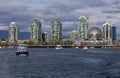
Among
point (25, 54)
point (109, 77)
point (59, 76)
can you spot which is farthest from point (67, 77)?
point (25, 54)

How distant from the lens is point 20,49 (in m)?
200

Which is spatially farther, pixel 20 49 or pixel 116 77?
pixel 20 49

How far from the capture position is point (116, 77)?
3406 inches

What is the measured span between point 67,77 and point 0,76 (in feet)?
44.6

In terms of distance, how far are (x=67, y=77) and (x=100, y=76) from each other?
24.3 feet

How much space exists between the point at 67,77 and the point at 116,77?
32.5 ft

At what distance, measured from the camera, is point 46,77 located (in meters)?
86.7

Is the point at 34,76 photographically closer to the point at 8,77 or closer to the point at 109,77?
the point at 8,77

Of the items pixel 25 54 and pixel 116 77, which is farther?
pixel 25 54

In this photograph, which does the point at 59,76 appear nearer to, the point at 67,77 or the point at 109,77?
the point at 67,77

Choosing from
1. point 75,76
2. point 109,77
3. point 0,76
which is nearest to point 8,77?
point 0,76

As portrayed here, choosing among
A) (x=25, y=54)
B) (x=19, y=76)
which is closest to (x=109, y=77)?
(x=19, y=76)

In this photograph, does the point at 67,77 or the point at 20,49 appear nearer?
the point at 67,77

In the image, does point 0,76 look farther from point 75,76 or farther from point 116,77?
point 116,77
